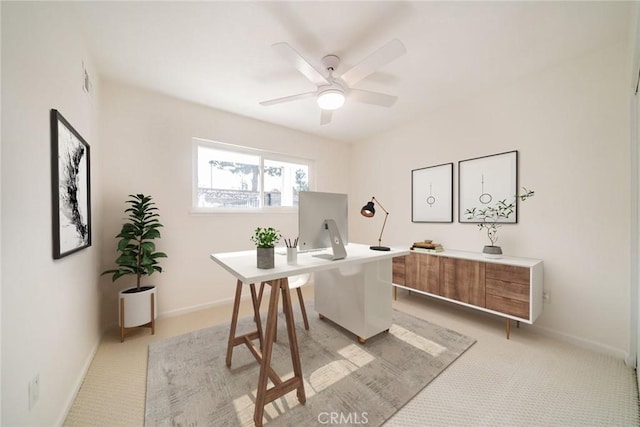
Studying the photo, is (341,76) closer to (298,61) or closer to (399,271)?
(298,61)

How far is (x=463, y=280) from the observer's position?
247 centimetres

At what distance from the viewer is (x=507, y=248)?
2514mm

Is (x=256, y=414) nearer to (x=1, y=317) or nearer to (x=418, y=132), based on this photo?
(x=1, y=317)

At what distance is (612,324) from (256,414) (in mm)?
2917

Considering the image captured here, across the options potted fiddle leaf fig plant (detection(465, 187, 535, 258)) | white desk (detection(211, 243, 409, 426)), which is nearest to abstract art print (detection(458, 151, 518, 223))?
potted fiddle leaf fig plant (detection(465, 187, 535, 258))

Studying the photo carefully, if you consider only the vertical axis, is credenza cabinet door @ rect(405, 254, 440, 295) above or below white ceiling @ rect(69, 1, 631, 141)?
below

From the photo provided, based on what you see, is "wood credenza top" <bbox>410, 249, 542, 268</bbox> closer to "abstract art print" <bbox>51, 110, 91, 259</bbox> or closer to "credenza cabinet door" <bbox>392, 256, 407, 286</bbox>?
"credenza cabinet door" <bbox>392, 256, 407, 286</bbox>

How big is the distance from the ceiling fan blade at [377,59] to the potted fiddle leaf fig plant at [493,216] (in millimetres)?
1964

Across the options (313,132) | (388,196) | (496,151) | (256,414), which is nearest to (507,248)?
(496,151)

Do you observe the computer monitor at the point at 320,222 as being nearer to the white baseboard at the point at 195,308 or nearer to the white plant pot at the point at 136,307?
the white plant pot at the point at 136,307

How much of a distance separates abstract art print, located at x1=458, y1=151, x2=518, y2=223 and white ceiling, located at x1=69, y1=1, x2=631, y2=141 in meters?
0.81

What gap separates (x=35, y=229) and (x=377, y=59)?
2.18 m

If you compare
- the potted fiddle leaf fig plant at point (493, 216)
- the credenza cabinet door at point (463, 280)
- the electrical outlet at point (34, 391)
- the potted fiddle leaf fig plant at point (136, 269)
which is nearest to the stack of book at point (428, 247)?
the credenza cabinet door at point (463, 280)

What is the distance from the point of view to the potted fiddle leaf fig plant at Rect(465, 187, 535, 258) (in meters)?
2.39
